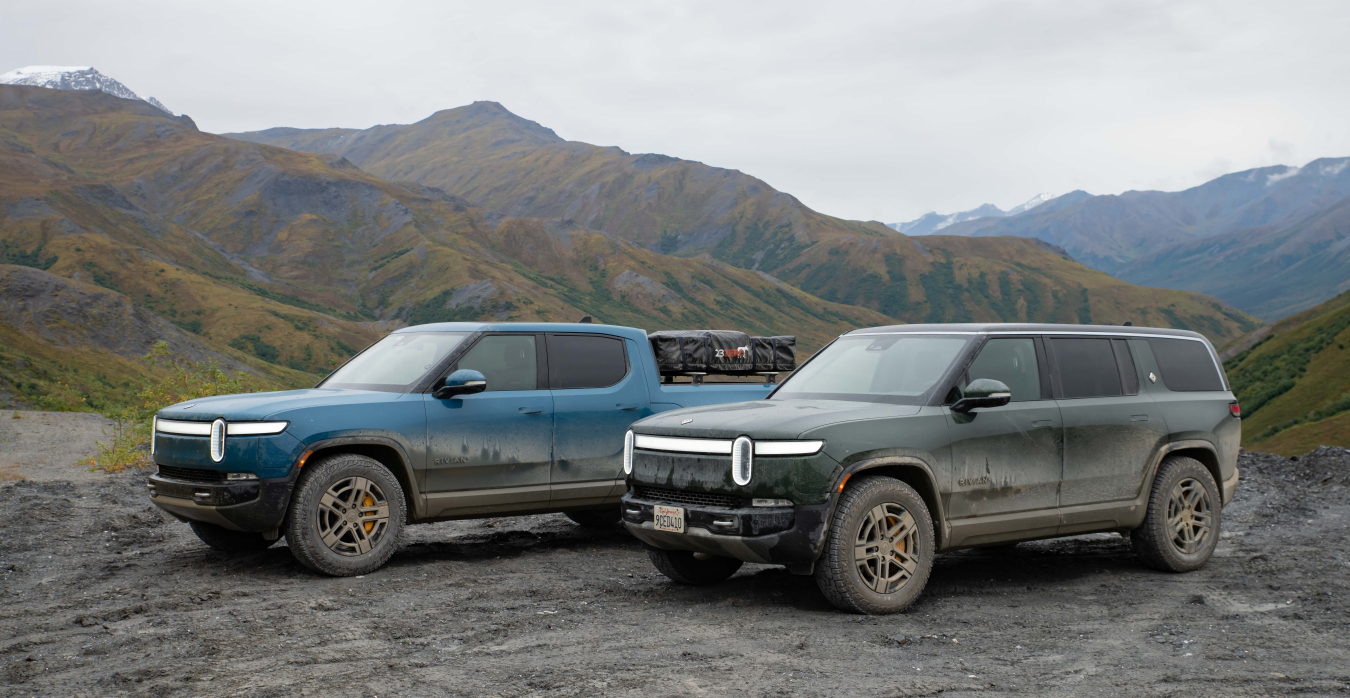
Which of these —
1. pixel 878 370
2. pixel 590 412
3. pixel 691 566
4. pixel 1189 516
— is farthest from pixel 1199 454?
pixel 590 412

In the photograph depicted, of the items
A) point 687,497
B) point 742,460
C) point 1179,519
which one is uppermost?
point 742,460

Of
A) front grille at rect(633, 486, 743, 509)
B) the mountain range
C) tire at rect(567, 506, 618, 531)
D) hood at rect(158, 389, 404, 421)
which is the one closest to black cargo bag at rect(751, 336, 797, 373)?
tire at rect(567, 506, 618, 531)

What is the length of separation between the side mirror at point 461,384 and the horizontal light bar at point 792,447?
2776mm

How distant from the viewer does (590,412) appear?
8727 mm

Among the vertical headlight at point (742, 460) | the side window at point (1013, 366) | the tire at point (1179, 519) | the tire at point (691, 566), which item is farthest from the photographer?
the tire at point (1179, 519)

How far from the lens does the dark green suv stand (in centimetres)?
607

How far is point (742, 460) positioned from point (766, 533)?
0.45 metres

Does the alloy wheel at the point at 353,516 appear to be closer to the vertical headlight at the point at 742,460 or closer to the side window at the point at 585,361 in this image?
the side window at the point at 585,361

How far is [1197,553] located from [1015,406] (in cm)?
230

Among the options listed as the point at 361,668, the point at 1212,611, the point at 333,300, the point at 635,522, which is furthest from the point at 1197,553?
the point at 333,300

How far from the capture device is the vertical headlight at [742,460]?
20.0 ft

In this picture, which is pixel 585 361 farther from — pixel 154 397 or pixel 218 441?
pixel 154 397

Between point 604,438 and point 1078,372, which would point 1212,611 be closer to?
point 1078,372

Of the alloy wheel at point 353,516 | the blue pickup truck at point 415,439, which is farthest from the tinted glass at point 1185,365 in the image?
the alloy wheel at point 353,516
